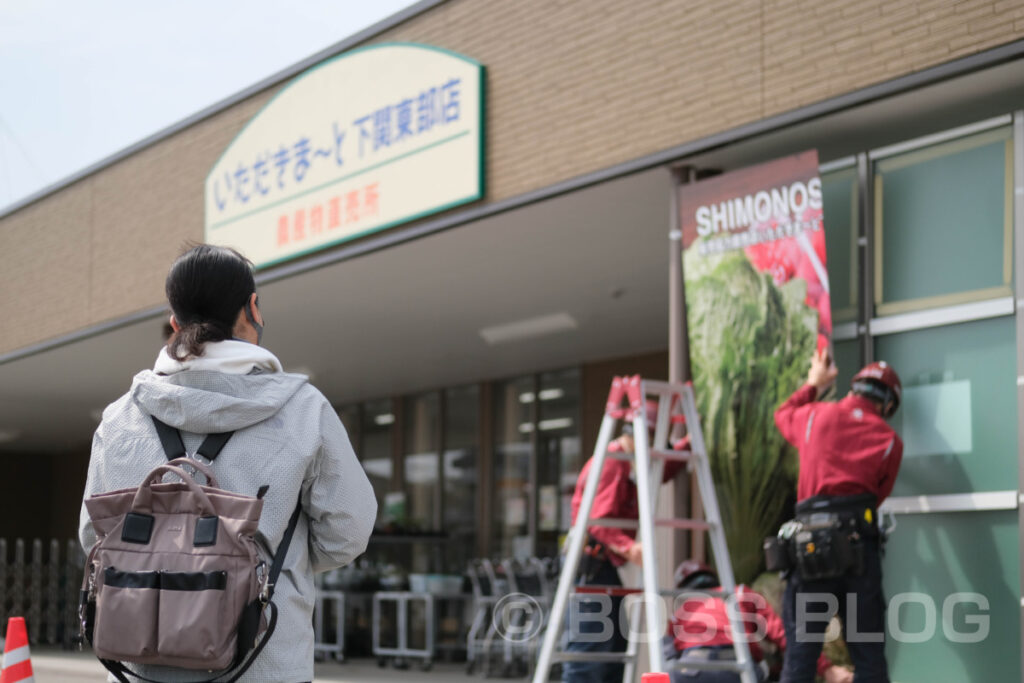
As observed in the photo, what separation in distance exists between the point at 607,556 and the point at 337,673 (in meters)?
5.42

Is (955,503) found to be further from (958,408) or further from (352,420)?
(352,420)

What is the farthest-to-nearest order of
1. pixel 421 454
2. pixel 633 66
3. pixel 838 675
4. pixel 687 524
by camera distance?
pixel 421 454
pixel 633 66
pixel 687 524
pixel 838 675

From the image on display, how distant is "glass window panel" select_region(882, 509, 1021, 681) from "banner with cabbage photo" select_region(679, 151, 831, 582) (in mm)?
688

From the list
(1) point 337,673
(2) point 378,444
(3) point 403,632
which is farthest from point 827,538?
(2) point 378,444

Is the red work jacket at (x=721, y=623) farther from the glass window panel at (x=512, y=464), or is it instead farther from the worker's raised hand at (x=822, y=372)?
the glass window panel at (x=512, y=464)

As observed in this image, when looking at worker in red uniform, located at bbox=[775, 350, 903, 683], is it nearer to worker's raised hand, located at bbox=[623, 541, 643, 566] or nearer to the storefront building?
the storefront building

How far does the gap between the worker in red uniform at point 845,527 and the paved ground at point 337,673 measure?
5.31 m

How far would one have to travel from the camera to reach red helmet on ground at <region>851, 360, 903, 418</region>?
5.62m

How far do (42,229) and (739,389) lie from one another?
9254 millimetres

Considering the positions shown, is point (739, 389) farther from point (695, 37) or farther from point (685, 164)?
point (695, 37)

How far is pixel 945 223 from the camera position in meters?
5.97

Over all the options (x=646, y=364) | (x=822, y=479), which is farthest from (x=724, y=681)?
(x=646, y=364)

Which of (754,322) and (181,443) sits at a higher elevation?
(754,322)

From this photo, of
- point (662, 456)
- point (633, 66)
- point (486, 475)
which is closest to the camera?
point (662, 456)
